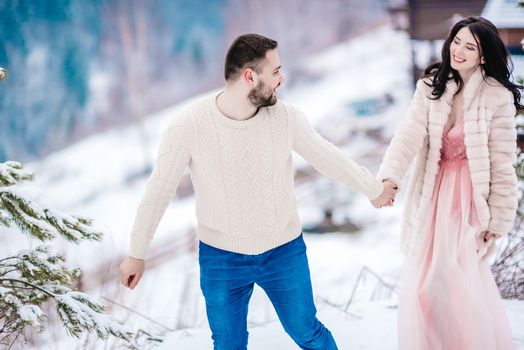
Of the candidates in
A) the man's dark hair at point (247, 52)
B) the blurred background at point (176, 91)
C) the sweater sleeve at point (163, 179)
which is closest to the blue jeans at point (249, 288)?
the sweater sleeve at point (163, 179)

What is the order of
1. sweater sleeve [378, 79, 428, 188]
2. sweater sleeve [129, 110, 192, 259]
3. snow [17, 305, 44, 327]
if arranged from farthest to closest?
1. sweater sleeve [378, 79, 428, 188]
2. sweater sleeve [129, 110, 192, 259]
3. snow [17, 305, 44, 327]

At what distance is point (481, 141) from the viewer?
2037mm

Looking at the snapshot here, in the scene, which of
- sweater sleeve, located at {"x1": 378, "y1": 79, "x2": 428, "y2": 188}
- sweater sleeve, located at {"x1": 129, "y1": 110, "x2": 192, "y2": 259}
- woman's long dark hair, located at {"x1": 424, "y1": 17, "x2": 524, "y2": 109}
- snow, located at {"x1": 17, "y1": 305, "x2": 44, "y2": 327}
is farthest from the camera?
sweater sleeve, located at {"x1": 378, "y1": 79, "x2": 428, "y2": 188}

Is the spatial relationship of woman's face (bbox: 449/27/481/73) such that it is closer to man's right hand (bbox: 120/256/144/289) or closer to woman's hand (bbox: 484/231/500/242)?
woman's hand (bbox: 484/231/500/242)

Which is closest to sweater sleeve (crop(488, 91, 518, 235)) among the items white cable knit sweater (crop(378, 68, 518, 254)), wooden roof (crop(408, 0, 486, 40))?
white cable knit sweater (crop(378, 68, 518, 254))

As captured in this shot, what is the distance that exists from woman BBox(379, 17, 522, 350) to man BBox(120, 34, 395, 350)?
1.16 feet

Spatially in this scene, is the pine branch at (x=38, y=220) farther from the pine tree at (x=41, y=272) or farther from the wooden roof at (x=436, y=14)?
the wooden roof at (x=436, y=14)

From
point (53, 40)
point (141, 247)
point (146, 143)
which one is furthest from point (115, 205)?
point (141, 247)

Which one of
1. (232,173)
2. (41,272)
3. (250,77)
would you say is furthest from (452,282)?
(41,272)

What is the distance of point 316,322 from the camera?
1990 mm

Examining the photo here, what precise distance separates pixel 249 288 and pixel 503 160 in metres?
0.97

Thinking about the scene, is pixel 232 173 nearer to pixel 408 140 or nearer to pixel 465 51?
pixel 408 140

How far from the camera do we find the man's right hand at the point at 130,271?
1863 mm

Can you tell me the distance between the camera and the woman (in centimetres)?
206
